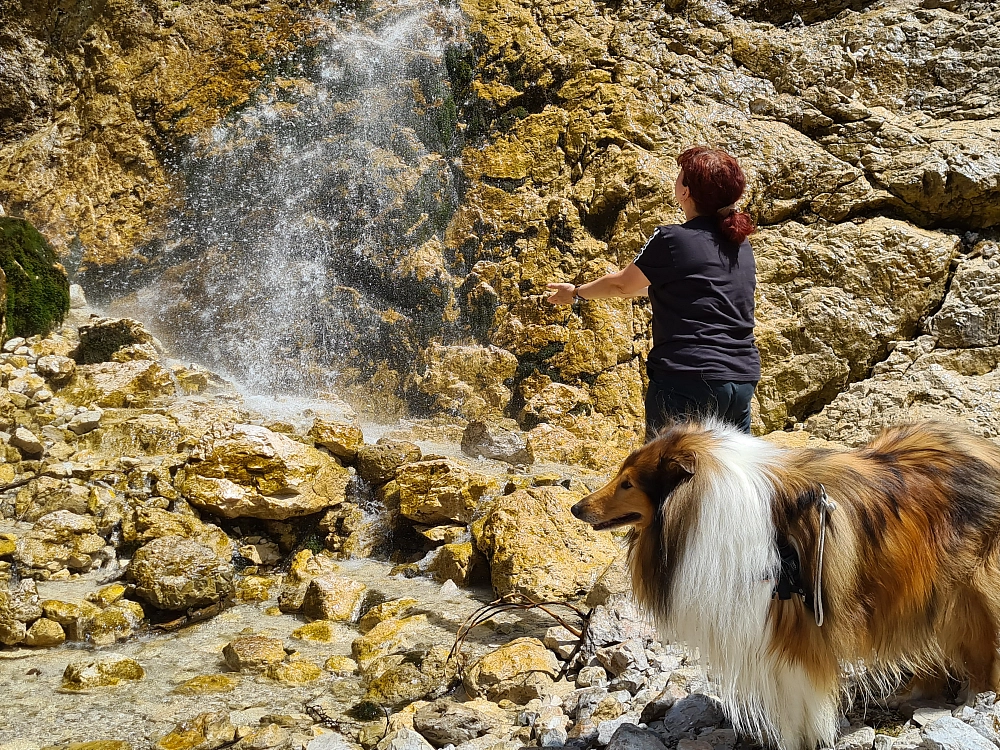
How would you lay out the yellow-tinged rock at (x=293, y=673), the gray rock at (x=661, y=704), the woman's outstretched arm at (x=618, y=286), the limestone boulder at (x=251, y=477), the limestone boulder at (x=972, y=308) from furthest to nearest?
the limestone boulder at (x=972, y=308) → the limestone boulder at (x=251, y=477) → the yellow-tinged rock at (x=293, y=673) → the woman's outstretched arm at (x=618, y=286) → the gray rock at (x=661, y=704)

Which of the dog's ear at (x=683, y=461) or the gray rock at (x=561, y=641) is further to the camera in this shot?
the gray rock at (x=561, y=641)

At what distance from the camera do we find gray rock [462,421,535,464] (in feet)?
21.8

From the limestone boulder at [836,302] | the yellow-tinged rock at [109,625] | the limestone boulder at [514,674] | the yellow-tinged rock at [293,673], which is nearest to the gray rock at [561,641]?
the limestone boulder at [514,674]

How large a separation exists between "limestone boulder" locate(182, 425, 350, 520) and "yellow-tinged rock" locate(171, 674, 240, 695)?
1.73m

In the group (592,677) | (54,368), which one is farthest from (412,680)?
(54,368)

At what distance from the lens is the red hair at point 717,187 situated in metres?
2.90

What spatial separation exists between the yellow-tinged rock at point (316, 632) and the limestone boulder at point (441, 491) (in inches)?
50.1

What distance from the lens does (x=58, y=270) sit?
303 inches

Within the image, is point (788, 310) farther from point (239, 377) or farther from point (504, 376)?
point (239, 377)

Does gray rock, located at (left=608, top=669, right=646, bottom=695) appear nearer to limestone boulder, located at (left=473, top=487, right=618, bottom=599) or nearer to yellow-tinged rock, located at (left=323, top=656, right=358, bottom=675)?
limestone boulder, located at (left=473, top=487, right=618, bottom=599)

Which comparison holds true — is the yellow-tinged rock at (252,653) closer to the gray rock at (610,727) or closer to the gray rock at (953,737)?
the gray rock at (610,727)

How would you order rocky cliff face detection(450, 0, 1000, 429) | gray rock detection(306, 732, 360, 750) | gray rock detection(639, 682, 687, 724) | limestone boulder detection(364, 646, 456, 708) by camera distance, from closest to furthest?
gray rock detection(639, 682, 687, 724)
gray rock detection(306, 732, 360, 750)
limestone boulder detection(364, 646, 456, 708)
rocky cliff face detection(450, 0, 1000, 429)

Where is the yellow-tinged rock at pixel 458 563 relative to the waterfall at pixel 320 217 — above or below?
below

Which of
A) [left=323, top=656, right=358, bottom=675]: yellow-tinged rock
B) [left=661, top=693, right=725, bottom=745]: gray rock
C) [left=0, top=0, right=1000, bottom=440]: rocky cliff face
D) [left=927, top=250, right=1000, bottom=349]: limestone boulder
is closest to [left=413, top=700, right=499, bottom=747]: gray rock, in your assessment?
[left=661, top=693, right=725, bottom=745]: gray rock
